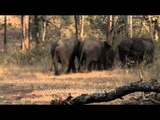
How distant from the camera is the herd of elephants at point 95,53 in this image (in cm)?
1970

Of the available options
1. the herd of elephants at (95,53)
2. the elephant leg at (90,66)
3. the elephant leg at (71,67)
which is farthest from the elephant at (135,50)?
the elephant leg at (71,67)

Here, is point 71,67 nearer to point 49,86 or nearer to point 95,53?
point 95,53

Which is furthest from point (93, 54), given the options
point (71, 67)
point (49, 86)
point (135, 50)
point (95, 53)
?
point (49, 86)

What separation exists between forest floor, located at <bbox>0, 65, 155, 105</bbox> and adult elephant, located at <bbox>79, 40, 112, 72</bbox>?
1204 mm

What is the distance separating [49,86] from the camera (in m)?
14.1

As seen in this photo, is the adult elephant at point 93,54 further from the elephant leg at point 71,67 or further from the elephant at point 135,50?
the elephant at point 135,50

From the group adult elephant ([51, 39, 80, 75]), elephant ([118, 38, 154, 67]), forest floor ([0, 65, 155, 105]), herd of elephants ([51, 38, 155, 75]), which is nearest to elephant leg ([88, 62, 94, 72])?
herd of elephants ([51, 38, 155, 75])

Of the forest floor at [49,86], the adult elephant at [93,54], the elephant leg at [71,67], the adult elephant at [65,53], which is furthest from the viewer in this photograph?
the adult elephant at [93,54]

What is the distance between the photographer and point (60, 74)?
1847cm

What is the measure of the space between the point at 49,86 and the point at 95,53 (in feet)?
20.8

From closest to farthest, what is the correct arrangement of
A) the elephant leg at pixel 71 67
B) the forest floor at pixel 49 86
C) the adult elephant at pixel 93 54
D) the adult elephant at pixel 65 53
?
the forest floor at pixel 49 86 < the elephant leg at pixel 71 67 < the adult elephant at pixel 65 53 < the adult elephant at pixel 93 54

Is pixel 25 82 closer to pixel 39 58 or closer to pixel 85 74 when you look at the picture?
pixel 85 74

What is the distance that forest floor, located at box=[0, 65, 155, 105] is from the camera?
36.2ft
